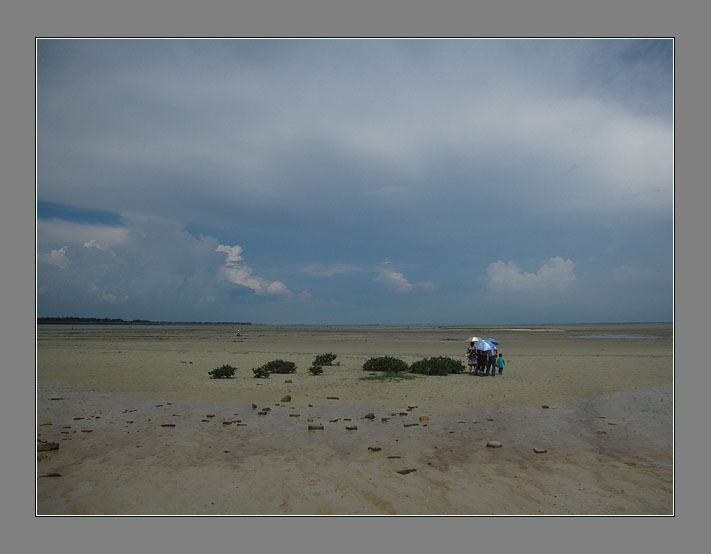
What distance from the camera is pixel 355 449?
10312 mm

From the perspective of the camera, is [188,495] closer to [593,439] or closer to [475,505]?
[475,505]

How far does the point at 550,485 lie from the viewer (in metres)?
8.20

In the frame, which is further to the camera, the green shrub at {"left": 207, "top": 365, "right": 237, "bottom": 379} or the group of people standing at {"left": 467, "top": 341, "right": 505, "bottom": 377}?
the group of people standing at {"left": 467, "top": 341, "right": 505, "bottom": 377}

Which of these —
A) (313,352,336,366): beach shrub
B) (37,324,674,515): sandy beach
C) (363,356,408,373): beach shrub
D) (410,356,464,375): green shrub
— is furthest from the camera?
(313,352,336,366): beach shrub

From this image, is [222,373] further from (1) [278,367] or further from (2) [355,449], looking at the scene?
(2) [355,449]

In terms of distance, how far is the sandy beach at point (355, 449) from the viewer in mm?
7574

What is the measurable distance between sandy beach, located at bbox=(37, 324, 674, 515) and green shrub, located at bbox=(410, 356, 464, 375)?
132 inches

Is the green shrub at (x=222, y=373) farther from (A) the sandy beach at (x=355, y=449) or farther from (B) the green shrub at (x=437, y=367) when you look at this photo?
(B) the green shrub at (x=437, y=367)

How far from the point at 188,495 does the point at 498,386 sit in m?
15.0

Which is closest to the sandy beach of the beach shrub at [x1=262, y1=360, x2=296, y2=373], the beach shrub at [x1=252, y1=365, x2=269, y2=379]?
the beach shrub at [x1=252, y1=365, x2=269, y2=379]

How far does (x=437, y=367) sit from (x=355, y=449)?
14.0m

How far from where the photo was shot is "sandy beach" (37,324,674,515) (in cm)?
757

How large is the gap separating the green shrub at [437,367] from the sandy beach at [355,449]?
11.0 feet

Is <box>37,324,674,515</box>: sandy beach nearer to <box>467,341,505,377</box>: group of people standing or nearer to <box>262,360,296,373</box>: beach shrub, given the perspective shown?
<box>467,341,505,377</box>: group of people standing
